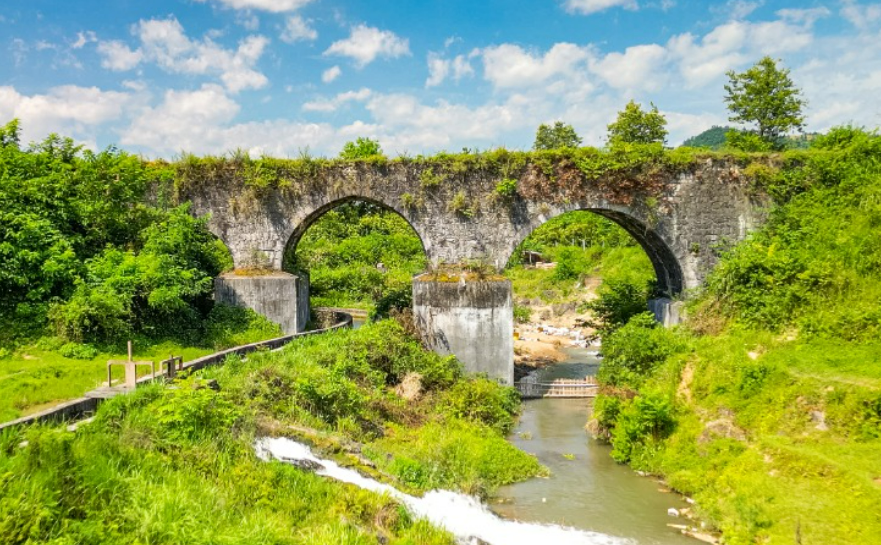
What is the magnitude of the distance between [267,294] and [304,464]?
7.03 metres

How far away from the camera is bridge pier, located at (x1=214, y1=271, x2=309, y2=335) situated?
1405cm

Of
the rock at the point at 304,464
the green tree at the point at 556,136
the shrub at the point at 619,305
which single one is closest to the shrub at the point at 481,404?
the rock at the point at 304,464

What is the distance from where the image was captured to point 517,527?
7.92 m

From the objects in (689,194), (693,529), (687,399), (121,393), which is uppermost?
(689,194)

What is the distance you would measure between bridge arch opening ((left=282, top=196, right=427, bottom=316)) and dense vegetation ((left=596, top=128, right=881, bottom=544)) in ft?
24.5

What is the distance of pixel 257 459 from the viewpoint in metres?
7.32

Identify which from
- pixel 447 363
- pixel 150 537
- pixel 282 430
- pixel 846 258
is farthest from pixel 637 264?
pixel 150 537

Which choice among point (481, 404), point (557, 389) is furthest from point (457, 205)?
point (557, 389)

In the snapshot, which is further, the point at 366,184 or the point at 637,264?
the point at 637,264

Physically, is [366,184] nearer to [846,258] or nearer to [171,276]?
[171,276]

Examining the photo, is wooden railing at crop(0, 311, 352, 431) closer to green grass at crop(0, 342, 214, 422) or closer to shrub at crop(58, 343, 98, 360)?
green grass at crop(0, 342, 214, 422)

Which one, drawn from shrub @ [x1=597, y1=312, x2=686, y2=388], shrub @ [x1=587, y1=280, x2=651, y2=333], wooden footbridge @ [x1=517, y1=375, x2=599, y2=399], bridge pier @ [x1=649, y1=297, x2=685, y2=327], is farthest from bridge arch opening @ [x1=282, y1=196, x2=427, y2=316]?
bridge pier @ [x1=649, y1=297, x2=685, y2=327]

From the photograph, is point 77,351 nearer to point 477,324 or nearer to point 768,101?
point 477,324

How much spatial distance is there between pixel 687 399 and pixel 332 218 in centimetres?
2748
